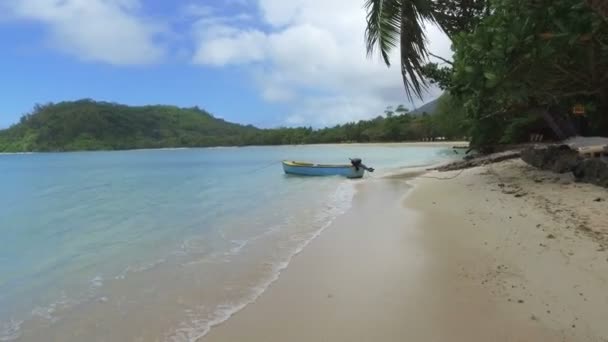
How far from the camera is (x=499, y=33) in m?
4.66

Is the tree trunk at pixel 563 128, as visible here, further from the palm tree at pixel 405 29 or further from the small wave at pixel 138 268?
the small wave at pixel 138 268

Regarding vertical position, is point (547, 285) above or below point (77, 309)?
above

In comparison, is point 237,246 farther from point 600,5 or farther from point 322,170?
point 322,170

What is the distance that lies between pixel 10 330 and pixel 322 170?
1529cm

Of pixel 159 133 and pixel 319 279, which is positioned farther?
pixel 159 133

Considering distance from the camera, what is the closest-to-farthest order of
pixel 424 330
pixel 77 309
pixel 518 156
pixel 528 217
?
pixel 424 330 → pixel 77 309 → pixel 528 217 → pixel 518 156

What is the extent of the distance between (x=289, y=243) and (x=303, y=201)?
487 centimetres

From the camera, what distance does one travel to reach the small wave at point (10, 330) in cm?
350

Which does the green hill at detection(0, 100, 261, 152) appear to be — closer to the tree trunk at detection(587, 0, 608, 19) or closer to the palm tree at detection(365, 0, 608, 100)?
the palm tree at detection(365, 0, 608, 100)

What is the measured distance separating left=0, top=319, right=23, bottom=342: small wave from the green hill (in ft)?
331

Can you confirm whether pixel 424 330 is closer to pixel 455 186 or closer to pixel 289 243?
pixel 289 243

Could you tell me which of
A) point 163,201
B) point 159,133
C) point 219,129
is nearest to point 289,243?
point 163,201

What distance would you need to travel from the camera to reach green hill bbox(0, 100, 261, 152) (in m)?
95.0

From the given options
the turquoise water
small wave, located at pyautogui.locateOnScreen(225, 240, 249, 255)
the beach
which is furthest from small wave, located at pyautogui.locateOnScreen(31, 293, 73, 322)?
small wave, located at pyautogui.locateOnScreen(225, 240, 249, 255)
